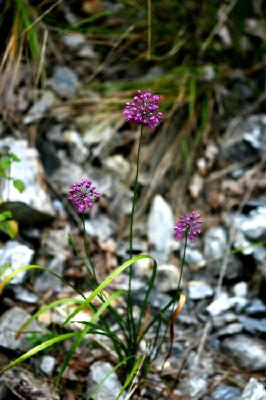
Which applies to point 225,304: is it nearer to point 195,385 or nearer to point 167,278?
point 167,278

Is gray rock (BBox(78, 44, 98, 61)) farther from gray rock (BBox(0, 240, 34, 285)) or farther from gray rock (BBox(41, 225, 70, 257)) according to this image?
gray rock (BBox(0, 240, 34, 285))

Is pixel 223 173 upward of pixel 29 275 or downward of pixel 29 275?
upward

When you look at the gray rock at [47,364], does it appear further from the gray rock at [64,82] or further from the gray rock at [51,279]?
the gray rock at [64,82]

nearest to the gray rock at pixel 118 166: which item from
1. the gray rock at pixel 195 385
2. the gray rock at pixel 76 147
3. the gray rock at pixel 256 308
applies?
the gray rock at pixel 76 147

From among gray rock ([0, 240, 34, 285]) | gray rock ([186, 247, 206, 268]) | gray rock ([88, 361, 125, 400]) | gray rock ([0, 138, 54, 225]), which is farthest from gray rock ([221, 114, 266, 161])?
gray rock ([88, 361, 125, 400])

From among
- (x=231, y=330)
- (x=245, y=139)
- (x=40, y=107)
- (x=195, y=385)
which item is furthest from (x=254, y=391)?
(x=40, y=107)

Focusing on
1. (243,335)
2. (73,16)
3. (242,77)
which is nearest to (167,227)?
(243,335)

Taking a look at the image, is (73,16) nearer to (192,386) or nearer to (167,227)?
(167,227)
